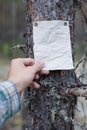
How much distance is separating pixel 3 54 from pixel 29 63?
13597 mm

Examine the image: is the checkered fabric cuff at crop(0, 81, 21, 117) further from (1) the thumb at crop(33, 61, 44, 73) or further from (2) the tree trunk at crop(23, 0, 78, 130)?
(2) the tree trunk at crop(23, 0, 78, 130)

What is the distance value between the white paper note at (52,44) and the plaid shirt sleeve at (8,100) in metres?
0.29

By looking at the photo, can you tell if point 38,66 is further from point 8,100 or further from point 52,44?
point 8,100

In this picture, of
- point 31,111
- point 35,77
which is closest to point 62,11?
point 35,77

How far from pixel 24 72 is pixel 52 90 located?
26 centimetres

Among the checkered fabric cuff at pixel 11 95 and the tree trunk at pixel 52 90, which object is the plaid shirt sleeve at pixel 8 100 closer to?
the checkered fabric cuff at pixel 11 95

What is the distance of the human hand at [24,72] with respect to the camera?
2059 millimetres

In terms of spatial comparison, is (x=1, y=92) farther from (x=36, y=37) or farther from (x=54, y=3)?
(x=54, y=3)

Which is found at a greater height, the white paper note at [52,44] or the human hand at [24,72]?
the white paper note at [52,44]

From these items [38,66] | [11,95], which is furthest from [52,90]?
[11,95]

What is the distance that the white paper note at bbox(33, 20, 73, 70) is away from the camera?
7.38ft

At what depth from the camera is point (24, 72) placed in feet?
6.89

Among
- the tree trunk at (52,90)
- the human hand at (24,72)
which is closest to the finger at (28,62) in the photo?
the human hand at (24,72)

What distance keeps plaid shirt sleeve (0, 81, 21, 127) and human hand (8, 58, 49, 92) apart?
0.05 meters
